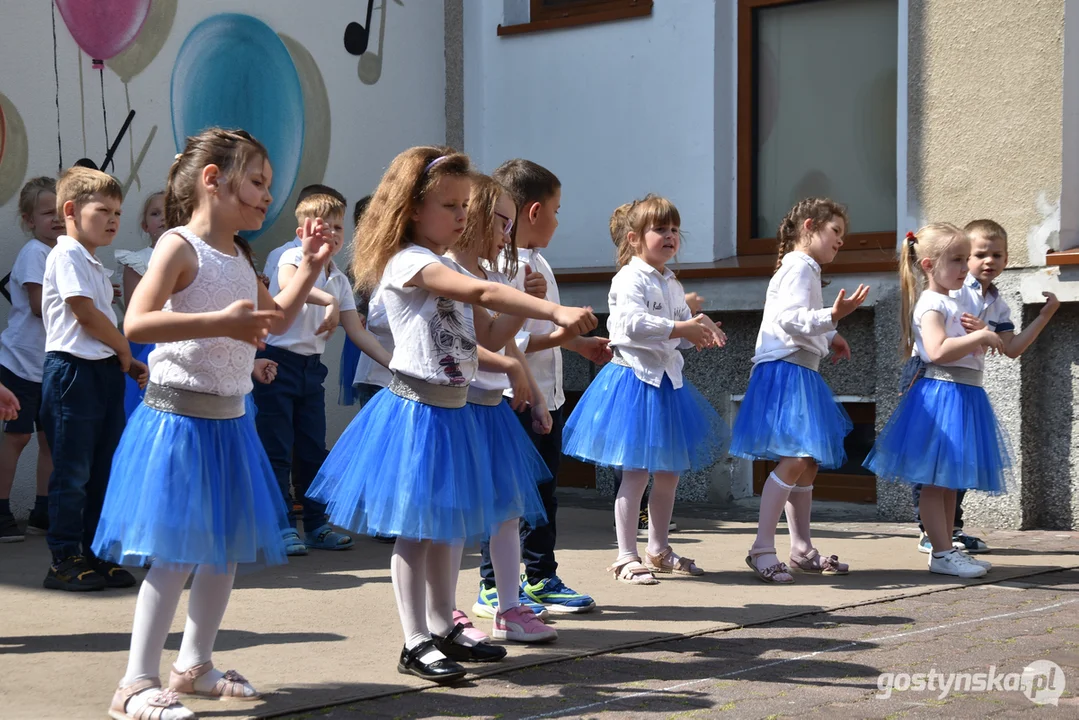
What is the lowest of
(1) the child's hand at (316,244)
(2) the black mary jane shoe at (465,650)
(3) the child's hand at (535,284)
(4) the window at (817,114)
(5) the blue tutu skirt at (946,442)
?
(2) the black mary jane shoe at (465,650)

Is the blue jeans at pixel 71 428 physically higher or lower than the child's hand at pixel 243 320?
lower

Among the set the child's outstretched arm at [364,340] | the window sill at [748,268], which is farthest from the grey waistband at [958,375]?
the child's outstretched arm at [364,340]

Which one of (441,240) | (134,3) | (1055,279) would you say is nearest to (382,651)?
(441,240)

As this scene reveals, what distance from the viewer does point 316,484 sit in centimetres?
407

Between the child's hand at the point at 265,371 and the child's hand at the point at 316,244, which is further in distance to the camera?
the child's hand at the point at 265,371

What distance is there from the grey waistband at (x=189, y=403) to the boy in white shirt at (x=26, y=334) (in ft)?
11.0

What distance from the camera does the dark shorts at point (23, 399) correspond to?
675cm

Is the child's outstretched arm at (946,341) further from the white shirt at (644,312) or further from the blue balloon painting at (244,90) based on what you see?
→ the blue balloon painting at (244,90)

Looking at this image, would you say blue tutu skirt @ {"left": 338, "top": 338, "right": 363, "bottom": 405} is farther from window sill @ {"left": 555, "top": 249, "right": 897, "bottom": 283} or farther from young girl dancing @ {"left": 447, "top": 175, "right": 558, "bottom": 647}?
young girl dancing @ {"left": 447, "top": 175, "right": 558, "bottom": 647}

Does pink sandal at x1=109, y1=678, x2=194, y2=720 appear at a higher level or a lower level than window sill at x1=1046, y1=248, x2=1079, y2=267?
lower

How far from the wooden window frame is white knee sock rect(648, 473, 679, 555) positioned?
4524 mm

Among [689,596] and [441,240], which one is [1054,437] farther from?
[441,240]

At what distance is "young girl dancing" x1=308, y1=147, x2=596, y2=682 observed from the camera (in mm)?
3812

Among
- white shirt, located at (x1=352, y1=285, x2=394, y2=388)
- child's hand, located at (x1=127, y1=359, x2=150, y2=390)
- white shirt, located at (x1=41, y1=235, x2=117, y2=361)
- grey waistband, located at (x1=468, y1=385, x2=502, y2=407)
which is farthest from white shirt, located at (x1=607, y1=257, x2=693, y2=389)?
white shirt, located at (x1=41, y1=235, x2=117, y2=361)
